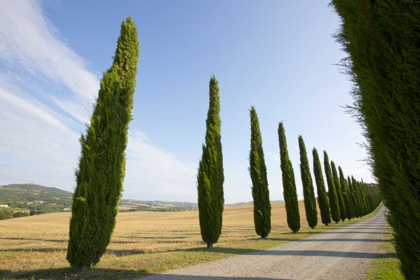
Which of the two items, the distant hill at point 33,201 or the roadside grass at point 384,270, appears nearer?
the roadside grass at point 384,270

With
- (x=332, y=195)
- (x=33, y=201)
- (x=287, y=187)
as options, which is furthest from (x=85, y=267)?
(x=33, y=201)

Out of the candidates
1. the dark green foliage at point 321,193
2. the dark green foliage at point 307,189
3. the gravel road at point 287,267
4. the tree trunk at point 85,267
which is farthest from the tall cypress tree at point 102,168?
the dark green foliage at point 321,193

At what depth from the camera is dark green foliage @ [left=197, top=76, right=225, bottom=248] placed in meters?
12.7

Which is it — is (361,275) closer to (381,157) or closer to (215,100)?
(381,157)

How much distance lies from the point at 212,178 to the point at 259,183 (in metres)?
6.19

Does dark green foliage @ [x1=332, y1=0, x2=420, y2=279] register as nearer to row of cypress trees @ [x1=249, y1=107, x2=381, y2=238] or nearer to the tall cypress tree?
the tall cypress tree

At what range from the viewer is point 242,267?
799cm

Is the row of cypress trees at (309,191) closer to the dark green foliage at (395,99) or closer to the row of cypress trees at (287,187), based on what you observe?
the row of cypress trees at (287,187)

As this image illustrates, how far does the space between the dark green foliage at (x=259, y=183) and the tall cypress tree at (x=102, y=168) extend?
12293 mm

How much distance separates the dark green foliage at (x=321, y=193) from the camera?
91.7 feet

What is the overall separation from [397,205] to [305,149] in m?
26.6

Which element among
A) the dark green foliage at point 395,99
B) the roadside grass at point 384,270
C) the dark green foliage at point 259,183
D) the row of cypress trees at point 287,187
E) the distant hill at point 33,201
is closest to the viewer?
the dark green foliage at point 395,99

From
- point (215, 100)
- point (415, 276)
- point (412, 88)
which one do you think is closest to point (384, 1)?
point (412, 88)

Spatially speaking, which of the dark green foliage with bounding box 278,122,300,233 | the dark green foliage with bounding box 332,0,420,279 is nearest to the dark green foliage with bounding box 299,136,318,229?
the dark green foliage with bounding box 278,122,300,233
